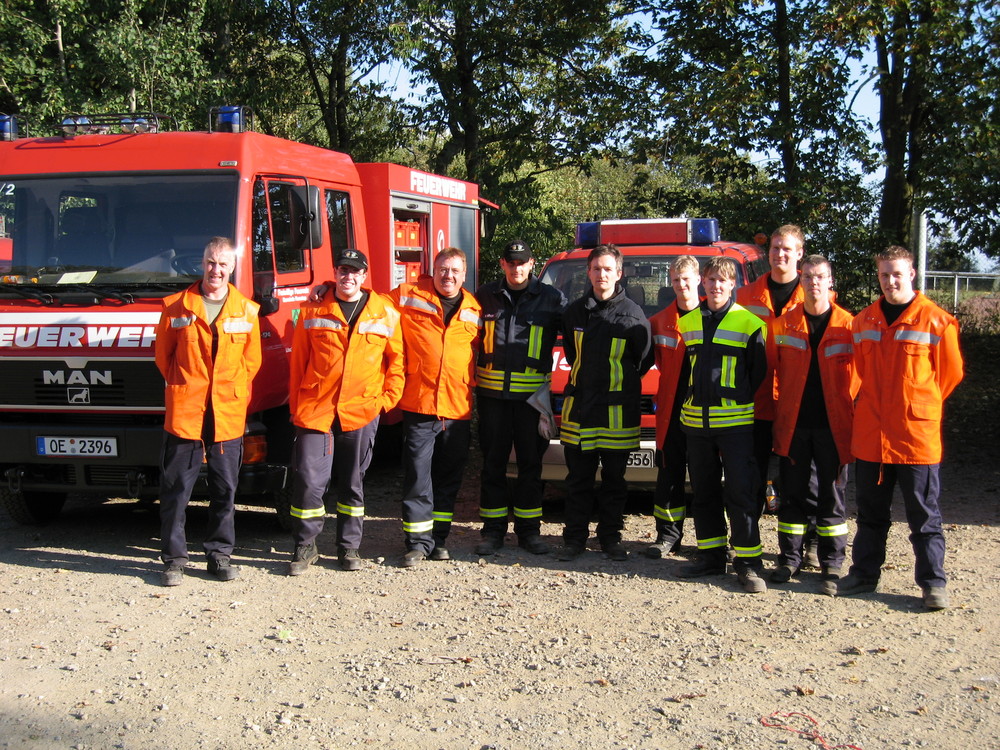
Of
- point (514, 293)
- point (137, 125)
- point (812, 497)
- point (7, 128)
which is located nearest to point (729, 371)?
point (812, 497)

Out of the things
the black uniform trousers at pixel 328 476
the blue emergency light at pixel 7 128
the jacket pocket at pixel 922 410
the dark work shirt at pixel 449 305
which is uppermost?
the blue emergency light at pixel 7 128

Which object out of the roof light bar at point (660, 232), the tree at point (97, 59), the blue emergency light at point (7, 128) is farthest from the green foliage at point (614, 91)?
the blue emergency light at point (7, 128)

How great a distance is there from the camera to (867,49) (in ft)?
48.8

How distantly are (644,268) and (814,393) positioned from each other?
246cm

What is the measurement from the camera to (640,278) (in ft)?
26.7

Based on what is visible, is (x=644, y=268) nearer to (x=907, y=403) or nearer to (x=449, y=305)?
(x=449, y=305)

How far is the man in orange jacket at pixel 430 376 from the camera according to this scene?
21.3 ft

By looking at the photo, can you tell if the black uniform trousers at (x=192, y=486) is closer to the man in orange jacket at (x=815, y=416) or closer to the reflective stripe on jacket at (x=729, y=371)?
the reflective stripe on jacket at (x=729, y=371)

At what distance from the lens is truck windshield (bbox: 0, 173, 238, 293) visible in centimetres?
657

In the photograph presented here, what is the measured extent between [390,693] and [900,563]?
3651mm

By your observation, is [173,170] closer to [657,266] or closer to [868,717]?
[657,266]

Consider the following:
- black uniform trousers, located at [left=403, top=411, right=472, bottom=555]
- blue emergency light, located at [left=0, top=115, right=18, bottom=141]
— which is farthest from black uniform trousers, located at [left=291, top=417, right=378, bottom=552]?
blue emergency light, located at [left=0, top=115, right=18, bottom=141]

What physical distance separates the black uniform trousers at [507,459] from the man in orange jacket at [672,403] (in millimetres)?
803

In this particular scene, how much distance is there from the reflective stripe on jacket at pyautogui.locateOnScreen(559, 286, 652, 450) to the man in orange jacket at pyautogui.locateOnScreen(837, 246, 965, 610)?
1358mm
